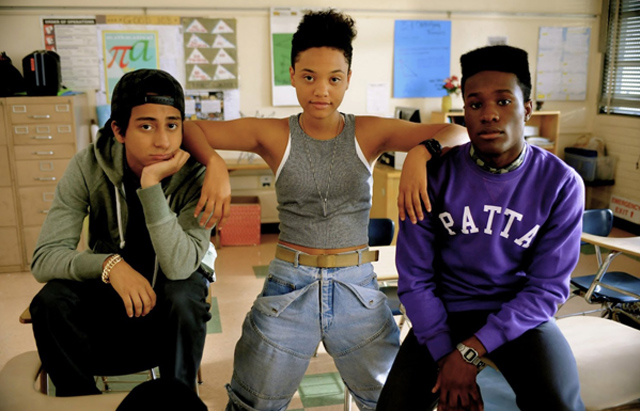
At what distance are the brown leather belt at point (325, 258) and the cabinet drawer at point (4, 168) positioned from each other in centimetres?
372

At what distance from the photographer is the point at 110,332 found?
5.84ft

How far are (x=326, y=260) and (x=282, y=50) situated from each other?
13.6 feet

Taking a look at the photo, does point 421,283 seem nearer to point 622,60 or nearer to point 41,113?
point 41,113

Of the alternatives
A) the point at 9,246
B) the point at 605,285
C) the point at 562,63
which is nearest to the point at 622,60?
the point at 562,63

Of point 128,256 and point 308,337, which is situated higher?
point 128,256

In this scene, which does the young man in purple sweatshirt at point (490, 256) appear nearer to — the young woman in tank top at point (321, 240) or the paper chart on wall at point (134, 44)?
the young woman in tank top at point (321, 240)

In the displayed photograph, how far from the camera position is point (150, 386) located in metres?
0.93

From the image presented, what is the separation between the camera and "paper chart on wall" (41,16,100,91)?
16.7ft

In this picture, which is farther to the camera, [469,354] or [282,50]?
[282,50]

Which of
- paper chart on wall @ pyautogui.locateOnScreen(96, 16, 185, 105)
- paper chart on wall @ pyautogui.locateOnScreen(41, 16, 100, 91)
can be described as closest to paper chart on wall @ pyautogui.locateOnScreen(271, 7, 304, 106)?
paper chart on wall @ pyautogui.locateOnScreen(96, 16, 185, 105)

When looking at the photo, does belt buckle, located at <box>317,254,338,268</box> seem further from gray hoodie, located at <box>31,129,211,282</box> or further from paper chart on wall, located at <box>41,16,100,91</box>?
paper chart on wall, located at <box>41,16,100,91</box>

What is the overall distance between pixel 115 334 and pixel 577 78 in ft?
19.6

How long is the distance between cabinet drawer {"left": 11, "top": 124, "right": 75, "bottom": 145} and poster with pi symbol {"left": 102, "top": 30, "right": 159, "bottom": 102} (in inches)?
29.0

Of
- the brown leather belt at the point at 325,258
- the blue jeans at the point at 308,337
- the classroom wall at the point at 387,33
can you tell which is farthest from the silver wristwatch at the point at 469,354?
the classroom wall at the point at 387,33
